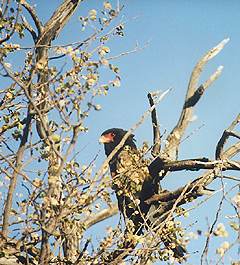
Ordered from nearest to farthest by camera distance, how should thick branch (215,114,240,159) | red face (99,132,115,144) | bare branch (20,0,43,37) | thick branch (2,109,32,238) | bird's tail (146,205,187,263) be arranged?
thick branch (2,109,32,238)
bird's tail (146,205,187,263)
bare branch (20,0,43,37)
thick branch (215,114,240,159)
red face (99,132,115,144)

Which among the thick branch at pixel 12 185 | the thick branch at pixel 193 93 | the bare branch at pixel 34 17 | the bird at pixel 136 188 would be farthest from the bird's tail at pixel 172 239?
the bare branch at pixel 34 17

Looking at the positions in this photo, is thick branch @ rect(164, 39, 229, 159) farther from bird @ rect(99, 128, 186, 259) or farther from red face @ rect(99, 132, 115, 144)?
red face @ rect(99, 132, 115, 144)

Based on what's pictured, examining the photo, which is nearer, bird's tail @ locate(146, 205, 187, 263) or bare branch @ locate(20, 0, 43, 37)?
bird's tail @ locate(146, 205, 187, 263)

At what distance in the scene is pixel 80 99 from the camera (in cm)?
359

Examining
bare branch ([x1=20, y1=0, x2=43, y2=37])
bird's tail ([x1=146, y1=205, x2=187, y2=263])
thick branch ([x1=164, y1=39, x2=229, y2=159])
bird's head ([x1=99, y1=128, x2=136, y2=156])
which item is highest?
bare branch ([x1=20, y1=0, x2=43, y2=37])

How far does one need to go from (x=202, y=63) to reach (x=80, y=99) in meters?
2.76

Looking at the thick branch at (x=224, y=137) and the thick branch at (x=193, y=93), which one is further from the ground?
the thick branch at (x=193, y=93)

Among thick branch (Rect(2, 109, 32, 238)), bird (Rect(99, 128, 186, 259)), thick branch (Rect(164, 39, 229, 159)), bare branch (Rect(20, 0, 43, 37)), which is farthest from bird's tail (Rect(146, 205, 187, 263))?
bare branch (Rect(20, 0, 43, 37))

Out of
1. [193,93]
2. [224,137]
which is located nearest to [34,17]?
[193,93]

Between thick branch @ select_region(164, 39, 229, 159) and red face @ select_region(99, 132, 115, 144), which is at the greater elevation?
red face @ select_region(99, 132, 115, 144)

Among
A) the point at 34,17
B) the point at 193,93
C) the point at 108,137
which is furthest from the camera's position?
the point at 108,137

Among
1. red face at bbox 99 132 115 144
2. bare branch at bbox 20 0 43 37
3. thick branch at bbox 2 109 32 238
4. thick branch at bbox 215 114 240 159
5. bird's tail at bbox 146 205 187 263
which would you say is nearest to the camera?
thick branch at bbox 2 109 32 238

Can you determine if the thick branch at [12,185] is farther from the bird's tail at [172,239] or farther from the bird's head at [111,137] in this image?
the bird's head at [111,137]

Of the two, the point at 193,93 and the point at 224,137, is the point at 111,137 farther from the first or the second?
the point at 224,137
